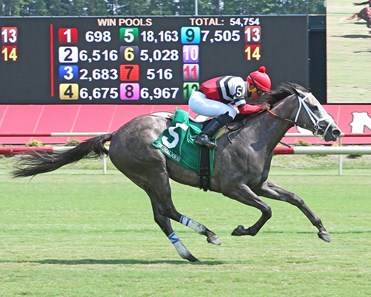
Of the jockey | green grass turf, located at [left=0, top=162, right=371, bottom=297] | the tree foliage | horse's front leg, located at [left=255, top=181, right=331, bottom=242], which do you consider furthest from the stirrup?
the tree foliage

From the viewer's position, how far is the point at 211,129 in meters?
8.21

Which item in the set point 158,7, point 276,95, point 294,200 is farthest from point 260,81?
point 158,7

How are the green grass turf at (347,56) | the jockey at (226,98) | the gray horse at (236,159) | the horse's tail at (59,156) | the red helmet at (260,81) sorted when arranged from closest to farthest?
the gray horse at (236,159) < the jockey at (226,98) < the red helmet at (260,81) < the horse's tail at (59,156) < the green grass turf at (347,56)

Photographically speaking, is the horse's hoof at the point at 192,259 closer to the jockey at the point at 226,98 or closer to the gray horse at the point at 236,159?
the gray horse at the point at 236,159

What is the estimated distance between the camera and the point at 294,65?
1995cm

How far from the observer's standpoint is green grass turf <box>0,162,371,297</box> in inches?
267

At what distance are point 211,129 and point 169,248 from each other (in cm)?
123

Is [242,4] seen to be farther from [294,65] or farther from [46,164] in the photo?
[46,164]

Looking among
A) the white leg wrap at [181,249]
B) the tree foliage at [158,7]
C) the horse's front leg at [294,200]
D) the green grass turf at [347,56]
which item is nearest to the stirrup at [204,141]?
the horse's front leg at [294,200]

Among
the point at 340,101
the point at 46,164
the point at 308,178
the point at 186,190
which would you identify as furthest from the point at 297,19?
the point at 46,164

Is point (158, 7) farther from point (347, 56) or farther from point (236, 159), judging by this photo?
point (236, 159)

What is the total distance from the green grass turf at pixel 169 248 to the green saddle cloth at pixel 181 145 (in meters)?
0.76

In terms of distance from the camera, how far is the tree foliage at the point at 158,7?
113 ft

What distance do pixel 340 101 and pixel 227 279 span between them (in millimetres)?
14495
